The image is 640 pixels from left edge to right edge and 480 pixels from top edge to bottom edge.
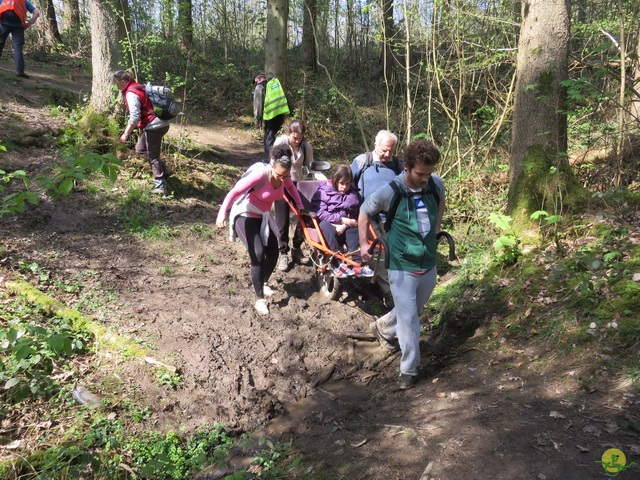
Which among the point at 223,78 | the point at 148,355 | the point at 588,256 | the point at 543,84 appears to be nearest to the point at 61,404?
the point at 148,355

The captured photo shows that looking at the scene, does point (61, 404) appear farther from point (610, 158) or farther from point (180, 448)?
point (610, 158)

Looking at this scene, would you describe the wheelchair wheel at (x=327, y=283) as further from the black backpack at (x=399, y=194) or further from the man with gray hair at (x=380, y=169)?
the black backpack at (x=399, y=194)

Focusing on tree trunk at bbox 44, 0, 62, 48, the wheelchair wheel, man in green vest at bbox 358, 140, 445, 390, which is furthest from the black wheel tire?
tree trunk at bbox 44, 0, 62, 48

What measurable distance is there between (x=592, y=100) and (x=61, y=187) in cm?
620

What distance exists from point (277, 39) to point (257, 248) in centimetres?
803

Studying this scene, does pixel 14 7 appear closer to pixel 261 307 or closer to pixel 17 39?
pixel 17 39

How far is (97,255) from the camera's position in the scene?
248 inches

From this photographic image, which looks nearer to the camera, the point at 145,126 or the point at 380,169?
the point at 380,169

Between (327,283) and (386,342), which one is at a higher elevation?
(327,283)

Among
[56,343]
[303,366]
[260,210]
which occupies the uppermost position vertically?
[260,210]

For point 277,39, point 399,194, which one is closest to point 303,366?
point 399,194

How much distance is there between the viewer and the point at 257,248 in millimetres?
5488

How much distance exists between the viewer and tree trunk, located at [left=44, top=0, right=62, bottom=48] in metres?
14.4

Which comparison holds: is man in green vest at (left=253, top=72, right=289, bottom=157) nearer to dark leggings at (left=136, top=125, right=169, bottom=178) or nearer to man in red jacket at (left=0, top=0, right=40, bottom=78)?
dark leggings at (left=136, top=125, right=169, bottom=178)
